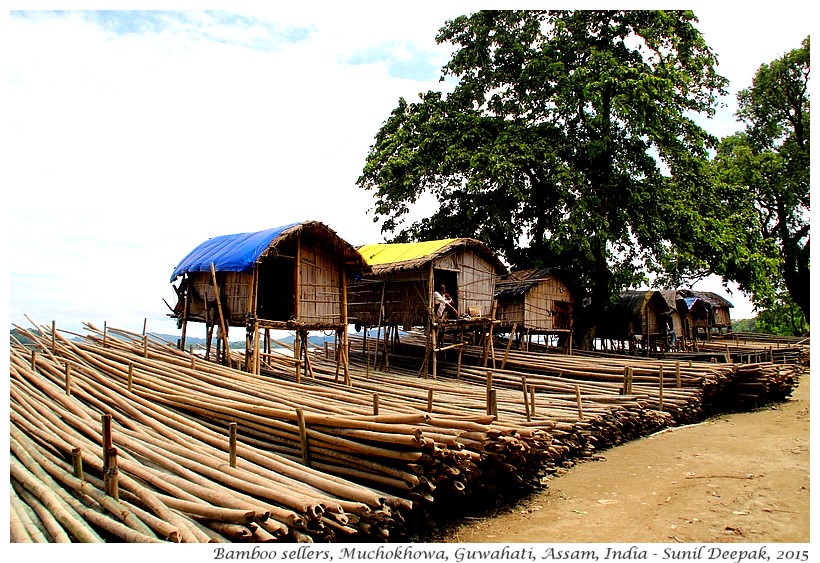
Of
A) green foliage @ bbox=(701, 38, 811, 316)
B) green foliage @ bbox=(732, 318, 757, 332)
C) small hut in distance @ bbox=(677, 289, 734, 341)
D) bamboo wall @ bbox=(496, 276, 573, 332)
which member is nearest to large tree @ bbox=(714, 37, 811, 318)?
green foliage @ bbox=(701, 38, 811, 316)

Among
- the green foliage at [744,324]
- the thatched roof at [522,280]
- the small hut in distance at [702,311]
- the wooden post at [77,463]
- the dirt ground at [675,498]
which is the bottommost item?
the dirt ground at [675,498]

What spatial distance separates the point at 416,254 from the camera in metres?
15.9

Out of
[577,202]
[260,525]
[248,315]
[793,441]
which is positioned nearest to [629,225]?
[577,202]

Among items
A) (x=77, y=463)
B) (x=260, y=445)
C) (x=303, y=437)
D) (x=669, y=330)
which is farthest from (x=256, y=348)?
(x=669, y=330)

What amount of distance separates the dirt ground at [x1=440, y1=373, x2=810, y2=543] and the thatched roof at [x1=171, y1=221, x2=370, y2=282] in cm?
652

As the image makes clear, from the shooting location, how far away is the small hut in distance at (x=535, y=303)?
19.9m

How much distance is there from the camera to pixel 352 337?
2184 centimetres

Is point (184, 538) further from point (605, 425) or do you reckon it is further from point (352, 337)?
point (352, 337)

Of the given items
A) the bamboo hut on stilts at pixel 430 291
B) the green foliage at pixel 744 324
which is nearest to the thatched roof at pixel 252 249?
the bamboo hut on stilts at pixel 430 291

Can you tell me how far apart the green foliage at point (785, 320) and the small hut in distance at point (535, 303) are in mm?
13190

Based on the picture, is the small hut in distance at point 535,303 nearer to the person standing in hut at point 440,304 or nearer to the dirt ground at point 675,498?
A: the person standing in hut at point 440,304

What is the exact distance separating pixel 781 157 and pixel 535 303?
13.1 m

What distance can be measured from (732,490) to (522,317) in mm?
11566

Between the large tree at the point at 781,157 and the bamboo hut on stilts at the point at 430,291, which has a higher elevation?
the large tree at the point at 781,157
